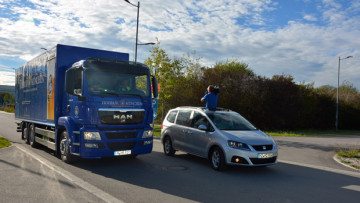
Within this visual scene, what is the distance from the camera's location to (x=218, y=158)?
789 centimetres

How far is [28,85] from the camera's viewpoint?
11.9 metres

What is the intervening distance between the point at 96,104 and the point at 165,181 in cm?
266

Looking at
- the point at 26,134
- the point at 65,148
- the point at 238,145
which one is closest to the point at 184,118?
the point at 238,145

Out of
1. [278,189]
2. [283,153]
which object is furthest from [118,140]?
[283,153]

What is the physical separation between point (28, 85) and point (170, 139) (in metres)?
6.22

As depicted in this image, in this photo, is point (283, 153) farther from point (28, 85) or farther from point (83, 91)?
point (28, 85)

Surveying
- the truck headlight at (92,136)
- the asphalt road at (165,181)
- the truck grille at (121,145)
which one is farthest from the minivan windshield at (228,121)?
the truck headlight at (92,136)

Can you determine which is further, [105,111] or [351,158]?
[351,158]

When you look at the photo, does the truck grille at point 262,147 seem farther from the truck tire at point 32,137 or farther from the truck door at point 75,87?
the truck tire at point 32,137

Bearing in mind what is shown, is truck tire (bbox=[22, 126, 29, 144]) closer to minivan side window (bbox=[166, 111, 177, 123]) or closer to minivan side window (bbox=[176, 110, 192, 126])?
minivan side window (bbox=[166, 111, 177, 123])

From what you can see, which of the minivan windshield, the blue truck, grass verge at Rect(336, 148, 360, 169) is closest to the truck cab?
the blue truck

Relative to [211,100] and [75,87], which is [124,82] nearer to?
[75,87]

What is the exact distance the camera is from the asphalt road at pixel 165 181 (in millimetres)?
5473

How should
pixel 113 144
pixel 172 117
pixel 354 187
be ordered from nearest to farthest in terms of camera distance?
1. pixel 354 187
2. pixel 113 144
3. pixel 172 117
